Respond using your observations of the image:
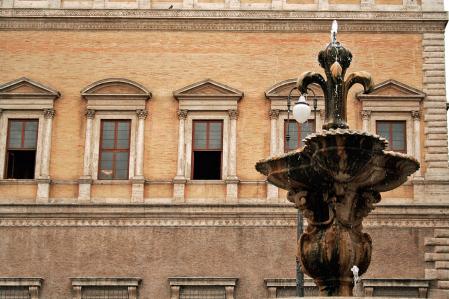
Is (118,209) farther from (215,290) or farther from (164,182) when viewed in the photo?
(215,290)

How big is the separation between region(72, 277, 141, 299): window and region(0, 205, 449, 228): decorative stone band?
1.55m

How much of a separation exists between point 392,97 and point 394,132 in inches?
39.6

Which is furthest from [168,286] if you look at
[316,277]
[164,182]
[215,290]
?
[316,277]

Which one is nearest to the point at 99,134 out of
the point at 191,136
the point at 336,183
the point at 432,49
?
the point at 191,136

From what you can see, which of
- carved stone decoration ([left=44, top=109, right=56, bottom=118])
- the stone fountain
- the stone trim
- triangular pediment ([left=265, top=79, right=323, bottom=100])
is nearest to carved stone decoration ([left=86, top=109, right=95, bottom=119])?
carved stone decoration ([left=44, top=109, right=56, bottom=118])

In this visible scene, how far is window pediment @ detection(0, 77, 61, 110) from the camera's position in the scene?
2694 cm

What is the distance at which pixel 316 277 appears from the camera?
1229 cm

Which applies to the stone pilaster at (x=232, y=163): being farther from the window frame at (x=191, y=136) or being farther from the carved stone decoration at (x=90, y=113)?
the carved stone decoration at (x=90, y=113)

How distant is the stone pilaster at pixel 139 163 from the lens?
1032 inches

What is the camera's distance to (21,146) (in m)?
26.9

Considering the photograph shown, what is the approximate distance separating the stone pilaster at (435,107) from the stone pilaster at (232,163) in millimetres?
5422

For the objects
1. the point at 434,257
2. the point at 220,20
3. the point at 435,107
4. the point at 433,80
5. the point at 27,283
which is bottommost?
the point at 27,283

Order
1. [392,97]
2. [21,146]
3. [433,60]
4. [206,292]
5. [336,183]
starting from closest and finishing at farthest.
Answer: [336,183] < [206,292] < [392,97] < [21,146] < [433,60]

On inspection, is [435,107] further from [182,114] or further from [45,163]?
[45,163]
